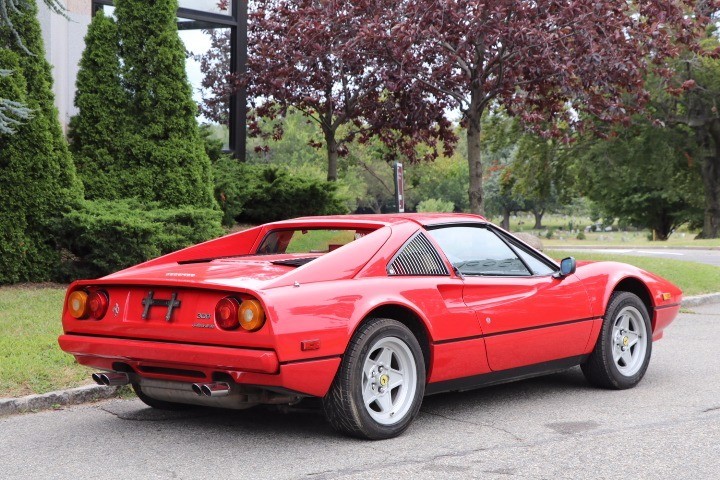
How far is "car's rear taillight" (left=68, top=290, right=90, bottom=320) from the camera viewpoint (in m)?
5.95

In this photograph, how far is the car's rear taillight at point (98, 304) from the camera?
5855 millimetres

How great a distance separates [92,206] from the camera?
12.4 meters

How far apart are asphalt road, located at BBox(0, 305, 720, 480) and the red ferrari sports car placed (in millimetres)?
255

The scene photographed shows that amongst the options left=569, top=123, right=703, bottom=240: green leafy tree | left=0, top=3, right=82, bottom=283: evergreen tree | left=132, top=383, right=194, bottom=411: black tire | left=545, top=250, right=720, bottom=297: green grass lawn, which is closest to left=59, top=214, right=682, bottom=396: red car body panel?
left=132, top=383, right=194, bottom=411: black tire

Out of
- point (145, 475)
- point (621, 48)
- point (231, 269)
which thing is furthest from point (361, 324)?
point (621, 48)

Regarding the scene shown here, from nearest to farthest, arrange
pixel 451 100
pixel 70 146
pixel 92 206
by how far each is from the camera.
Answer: pixel 92 206 < pixel 70 146 < pixel 451 100

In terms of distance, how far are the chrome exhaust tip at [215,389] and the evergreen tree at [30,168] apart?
23.8 feet

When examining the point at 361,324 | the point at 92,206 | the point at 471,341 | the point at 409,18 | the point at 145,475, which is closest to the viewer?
the point at 145,475

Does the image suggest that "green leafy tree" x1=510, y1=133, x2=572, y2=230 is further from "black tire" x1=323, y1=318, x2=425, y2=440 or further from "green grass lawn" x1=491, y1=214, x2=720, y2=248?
"black tire" x1=323, y1=318, x2=425, y2=440

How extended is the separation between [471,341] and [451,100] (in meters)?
13.0

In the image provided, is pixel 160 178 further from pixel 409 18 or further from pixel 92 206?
pixel 409 18

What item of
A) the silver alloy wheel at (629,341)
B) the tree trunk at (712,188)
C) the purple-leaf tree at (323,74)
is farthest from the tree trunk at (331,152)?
the tree trunk at (712,188)

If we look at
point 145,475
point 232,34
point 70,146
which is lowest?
point 145,475

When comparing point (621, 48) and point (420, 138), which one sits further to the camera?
point (420, 138)
